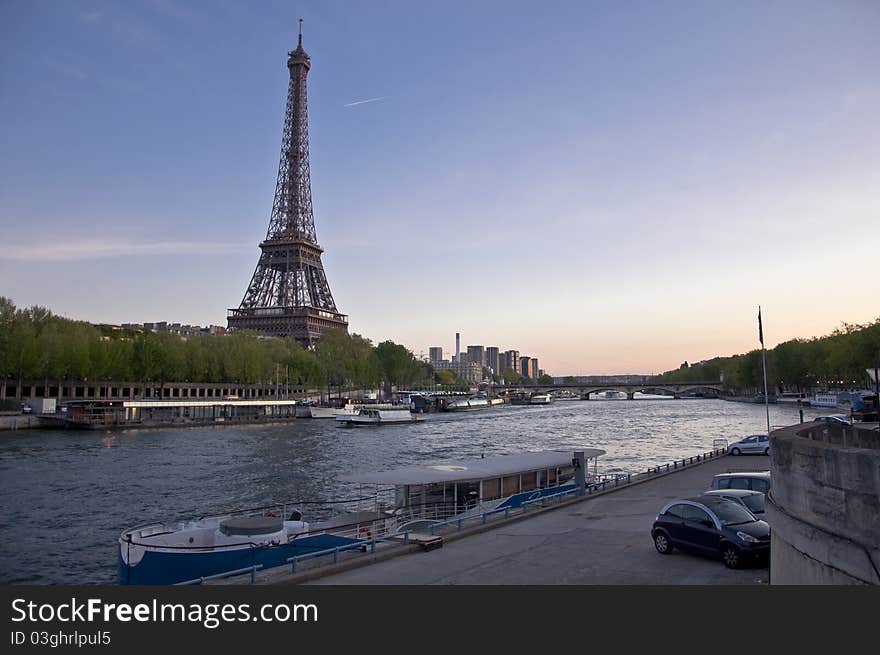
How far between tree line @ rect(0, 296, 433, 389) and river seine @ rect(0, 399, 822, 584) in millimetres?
17907

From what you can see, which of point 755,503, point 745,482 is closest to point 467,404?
point 745,482

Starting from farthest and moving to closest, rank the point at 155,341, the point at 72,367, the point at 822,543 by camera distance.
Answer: the point at 155,341 → the point at 72,367 → the point at 822,543

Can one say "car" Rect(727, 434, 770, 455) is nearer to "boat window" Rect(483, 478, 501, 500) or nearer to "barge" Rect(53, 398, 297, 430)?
"boat window" Rect(483, 478, 501, 500)

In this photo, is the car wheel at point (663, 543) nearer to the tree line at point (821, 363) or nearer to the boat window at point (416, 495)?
the boat window at point (416, 495)

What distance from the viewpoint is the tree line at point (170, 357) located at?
9394 cm

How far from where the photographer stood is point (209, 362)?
127062 millimetres

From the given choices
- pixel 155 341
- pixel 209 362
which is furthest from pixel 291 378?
pixel 155 341

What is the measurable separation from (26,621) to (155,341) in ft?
371

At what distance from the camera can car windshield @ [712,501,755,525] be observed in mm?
15883

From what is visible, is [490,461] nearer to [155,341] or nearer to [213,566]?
[213,566]

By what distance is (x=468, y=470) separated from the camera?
80.5ft

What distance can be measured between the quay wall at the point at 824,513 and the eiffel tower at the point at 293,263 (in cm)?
17161

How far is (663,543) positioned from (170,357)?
10989 centimetres

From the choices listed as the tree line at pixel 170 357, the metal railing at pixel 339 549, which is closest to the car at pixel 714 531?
the metal railing at pixel 339 549
